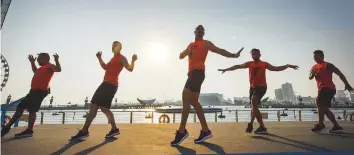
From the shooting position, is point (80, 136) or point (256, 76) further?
point (256, 76)

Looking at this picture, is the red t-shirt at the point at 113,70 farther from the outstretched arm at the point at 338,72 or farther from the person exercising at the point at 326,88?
the outstretched arm at the point at 338,72

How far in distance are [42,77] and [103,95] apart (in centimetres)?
168

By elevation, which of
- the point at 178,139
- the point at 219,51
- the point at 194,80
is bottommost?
the point at 178,139

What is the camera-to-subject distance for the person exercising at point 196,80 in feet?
12.8

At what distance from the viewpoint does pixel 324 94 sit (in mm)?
5641

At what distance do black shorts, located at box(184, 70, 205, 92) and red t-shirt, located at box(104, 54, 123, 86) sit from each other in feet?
5.67

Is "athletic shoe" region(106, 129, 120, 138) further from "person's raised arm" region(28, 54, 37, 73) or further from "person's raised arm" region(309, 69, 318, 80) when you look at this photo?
"person's raised arm" region(309, 69, 318, 80)

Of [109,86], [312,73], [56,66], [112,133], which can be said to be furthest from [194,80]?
A: [312,73]

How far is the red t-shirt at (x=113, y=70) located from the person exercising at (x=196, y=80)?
5.23 feet

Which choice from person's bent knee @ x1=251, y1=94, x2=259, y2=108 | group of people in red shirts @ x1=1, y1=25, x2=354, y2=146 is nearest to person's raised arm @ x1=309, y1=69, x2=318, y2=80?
group of people in red shirts @ x1=1, y1=25, x2=354, y2=146

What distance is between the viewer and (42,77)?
5102 millimetres

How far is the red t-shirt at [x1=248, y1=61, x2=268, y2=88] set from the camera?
565 cm

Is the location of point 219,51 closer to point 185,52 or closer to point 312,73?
point 185,52

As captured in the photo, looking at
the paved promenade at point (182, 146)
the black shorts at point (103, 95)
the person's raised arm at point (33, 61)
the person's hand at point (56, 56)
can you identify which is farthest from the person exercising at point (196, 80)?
the person's raised arm at point (33, 61)
